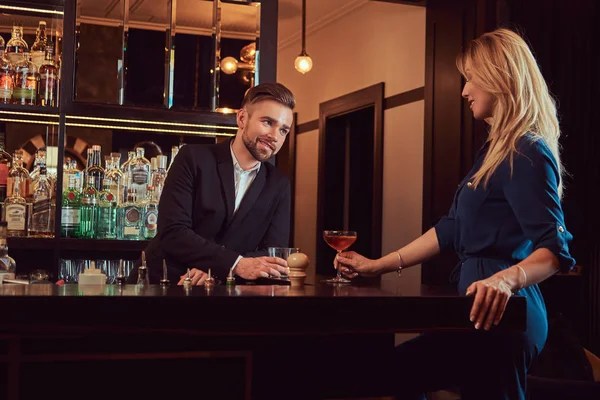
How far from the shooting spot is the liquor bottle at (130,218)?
349 cm

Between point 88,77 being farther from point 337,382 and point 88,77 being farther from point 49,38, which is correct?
point 337,382

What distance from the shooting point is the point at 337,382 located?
195cm

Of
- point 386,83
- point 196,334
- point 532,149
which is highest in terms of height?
point 386,83

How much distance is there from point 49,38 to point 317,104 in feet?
15.7

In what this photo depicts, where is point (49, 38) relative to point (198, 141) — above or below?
above

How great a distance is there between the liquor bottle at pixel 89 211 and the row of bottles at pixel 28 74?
38cm

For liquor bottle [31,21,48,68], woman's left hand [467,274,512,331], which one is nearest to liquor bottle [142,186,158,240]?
liquor bottle [31,21,48,68]

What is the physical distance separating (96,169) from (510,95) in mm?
1986

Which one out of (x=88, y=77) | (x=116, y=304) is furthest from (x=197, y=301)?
(x=88, y=77)

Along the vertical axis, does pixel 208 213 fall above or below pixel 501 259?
above

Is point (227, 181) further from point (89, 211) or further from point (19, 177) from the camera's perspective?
point (19, 177)

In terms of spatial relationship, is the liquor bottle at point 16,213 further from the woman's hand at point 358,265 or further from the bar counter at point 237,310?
the bar counter at point 237,310

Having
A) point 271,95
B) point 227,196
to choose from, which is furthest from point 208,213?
point 271,95

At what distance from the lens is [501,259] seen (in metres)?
2.06
